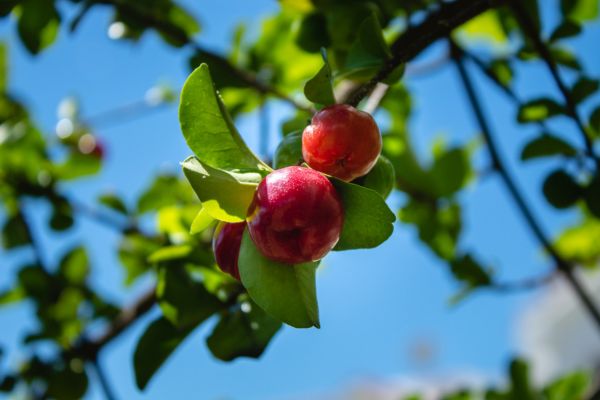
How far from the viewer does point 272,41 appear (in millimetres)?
1401

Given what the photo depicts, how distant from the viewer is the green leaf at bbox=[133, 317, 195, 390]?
833 millimetres

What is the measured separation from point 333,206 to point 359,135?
80 mm

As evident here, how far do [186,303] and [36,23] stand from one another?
1.95 feet

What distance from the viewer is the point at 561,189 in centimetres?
101

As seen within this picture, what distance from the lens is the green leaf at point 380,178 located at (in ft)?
2.16

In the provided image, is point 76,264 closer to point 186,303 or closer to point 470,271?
point 186,303

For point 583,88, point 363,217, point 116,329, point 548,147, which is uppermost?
point 363,217

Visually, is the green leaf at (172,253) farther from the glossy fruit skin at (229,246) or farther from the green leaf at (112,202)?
the green leaf at (112,202)

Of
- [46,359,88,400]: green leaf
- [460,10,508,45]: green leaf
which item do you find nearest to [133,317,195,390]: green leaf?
[46,359,88,400]: green leaf

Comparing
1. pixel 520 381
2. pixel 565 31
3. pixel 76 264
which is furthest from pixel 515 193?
pixel 76 264

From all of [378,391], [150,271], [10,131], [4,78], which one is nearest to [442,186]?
[150,271]

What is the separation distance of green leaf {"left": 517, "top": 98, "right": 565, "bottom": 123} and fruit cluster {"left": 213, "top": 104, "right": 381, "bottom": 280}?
504 millimetres

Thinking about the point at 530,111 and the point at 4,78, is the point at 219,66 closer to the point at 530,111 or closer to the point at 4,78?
the point at 530,111

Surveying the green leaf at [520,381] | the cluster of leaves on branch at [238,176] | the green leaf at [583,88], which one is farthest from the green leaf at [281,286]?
the green leaf at [520,381]
